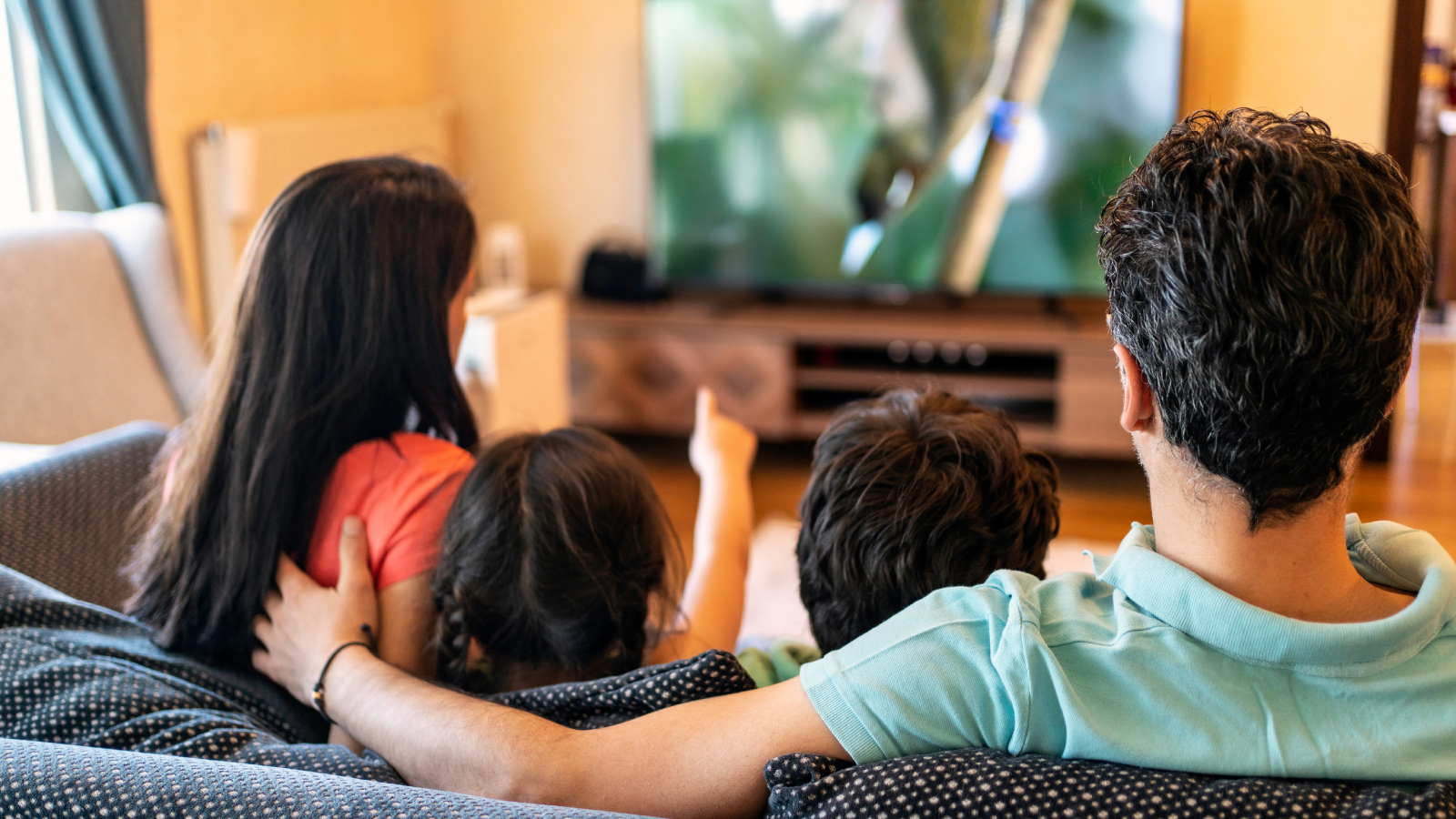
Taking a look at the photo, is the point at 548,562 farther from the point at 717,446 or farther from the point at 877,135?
the point at 877,135

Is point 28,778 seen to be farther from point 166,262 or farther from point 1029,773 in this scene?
point 166,262

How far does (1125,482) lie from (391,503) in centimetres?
287

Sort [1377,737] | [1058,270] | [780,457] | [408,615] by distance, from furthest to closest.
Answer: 1. [780,457]
2. [1058,270]
3. [408,615]
4. [1377,737]

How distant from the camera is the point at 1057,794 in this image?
0.69 metres

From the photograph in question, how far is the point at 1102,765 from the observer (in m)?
0.71

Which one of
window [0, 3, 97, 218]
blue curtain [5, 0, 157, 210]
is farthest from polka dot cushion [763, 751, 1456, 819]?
window [0, 3, 97, 218]

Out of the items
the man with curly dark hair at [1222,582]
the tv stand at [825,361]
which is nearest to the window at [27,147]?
the tv stand at [825,361]

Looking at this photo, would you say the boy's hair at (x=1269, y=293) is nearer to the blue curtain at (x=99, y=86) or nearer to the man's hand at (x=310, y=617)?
the man's hand at (x=310, y=617)

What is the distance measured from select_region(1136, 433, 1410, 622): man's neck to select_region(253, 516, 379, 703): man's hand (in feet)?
2.49

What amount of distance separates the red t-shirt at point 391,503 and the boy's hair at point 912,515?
38 centimetres

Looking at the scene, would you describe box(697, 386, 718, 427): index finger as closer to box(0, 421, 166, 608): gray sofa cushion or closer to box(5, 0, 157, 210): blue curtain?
box(0, 421, 166, 608): gray sofa cushion

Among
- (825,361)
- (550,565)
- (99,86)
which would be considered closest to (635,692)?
(550,565)

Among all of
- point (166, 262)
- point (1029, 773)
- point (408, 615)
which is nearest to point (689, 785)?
point (1029, 773)

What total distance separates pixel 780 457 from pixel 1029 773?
317 cm
